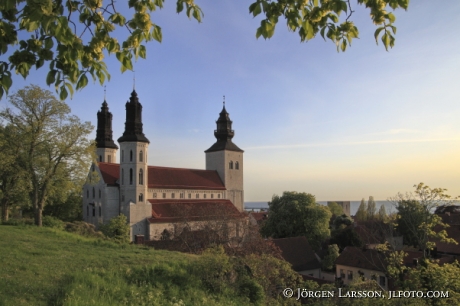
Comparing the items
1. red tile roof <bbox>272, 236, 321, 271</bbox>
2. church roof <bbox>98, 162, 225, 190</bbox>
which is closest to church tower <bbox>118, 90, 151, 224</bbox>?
church roof <bbox>98, 162, 225, 190</bbox>

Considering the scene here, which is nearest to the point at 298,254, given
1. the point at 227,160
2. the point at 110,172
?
the point at 110,172

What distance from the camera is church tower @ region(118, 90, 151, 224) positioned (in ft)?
141

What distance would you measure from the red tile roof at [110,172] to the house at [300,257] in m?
21.9

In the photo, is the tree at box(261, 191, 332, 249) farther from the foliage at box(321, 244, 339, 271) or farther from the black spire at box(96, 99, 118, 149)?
the black spire at box(96, 99, 118, 149)

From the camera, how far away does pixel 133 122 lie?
43.6 m

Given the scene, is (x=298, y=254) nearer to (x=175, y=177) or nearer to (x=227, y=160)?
(x=175, y=177)

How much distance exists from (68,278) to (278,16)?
734 cm

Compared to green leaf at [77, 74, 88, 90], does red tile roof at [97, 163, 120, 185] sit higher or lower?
higher

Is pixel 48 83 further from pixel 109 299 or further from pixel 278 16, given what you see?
pixel 109 299

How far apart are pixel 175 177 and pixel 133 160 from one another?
8232 mm

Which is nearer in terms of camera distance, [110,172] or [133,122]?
[133,122]

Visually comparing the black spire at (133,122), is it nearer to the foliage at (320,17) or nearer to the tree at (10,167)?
the tree at (10,167)

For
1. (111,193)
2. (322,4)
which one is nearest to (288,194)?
(111,193)

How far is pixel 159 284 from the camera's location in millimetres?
8859
